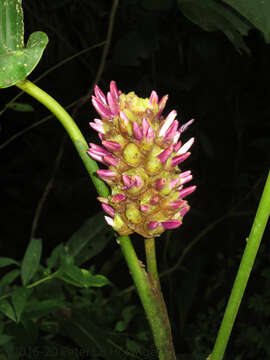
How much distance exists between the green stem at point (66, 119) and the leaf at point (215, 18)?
15.0 inches

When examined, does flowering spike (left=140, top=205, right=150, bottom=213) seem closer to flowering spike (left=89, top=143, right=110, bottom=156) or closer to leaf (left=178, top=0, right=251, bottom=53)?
flowering spike (left=89, top=143, right=110, bottom=156)

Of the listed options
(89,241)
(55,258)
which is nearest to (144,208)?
(55,258)

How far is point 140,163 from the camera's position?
0.67 meters

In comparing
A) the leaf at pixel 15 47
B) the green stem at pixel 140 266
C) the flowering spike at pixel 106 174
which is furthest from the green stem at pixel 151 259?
the leaf at pixel 15 47

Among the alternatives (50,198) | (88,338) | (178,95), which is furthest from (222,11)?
(50,198)

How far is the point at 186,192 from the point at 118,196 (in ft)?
0.29

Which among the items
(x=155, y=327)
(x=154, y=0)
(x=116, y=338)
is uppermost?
(x=154, y=0)

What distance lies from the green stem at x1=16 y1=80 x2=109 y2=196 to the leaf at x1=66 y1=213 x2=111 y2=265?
726mm

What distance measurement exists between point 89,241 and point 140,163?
0.80 meters

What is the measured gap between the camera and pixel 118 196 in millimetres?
678

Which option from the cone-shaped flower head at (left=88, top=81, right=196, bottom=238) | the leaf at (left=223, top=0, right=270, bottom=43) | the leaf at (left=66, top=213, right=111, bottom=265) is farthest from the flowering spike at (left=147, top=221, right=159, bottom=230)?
the leaf at (left=66, top=213, right=111, bottom=265)

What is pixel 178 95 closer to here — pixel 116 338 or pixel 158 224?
pixel 116 338

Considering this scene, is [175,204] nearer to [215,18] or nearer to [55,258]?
[215,18]

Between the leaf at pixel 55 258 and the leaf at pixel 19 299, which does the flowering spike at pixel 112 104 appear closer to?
the leaf at pixel 19 299
